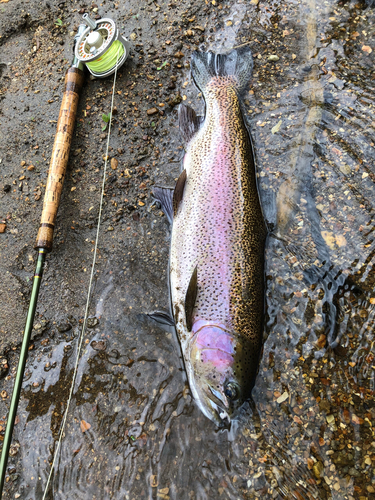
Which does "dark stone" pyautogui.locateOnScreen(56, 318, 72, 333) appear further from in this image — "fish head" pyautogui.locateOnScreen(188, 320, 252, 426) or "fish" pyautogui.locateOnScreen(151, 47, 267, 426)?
"fish head" pyautogui.locateOnScreen(188, 320, 252, 426)

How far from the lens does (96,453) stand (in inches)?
98.8

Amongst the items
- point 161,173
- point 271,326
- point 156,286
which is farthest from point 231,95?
point 271,326

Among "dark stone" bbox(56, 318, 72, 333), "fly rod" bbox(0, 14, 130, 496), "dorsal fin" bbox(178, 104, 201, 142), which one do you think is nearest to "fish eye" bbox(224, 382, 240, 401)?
"dark stone" bbox(56, 318, 72, 333)

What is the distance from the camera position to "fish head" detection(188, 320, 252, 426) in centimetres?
237

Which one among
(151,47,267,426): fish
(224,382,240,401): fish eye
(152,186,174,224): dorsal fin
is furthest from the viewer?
(152,186,174,224): dorsal fin

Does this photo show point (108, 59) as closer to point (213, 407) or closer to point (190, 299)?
point (190, 299)

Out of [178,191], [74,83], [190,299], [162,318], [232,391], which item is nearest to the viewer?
[232,391]

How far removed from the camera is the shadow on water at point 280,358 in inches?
92.8

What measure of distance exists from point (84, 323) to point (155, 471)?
1259 mm

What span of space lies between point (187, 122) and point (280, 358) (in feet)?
7.65

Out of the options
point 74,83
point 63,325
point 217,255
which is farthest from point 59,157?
point 217,255

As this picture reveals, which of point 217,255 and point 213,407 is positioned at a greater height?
point 217,255

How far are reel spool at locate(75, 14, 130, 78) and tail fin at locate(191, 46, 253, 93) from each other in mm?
784

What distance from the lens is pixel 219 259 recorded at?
2670mm
